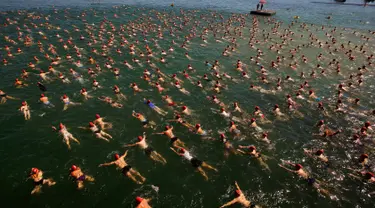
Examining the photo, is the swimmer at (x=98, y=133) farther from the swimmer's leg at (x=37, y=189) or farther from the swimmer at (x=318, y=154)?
the swimmer at (x=318, y=154)

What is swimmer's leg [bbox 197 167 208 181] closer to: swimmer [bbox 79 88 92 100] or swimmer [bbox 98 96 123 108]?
swimmer [bbox 98 96 123 108]

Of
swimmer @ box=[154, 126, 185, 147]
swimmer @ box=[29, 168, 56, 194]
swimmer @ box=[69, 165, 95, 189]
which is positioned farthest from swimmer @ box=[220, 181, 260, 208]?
swimmer @ box=[29, 168, 56, 194]

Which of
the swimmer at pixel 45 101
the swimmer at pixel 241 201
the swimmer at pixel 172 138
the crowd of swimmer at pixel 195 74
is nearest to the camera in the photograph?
the swimmer at pixel 241 201

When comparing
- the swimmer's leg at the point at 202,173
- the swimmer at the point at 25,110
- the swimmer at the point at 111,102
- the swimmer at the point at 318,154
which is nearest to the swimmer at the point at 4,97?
the swimmer at the point at 25,110

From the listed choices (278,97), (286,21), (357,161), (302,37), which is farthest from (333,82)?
(286,21)

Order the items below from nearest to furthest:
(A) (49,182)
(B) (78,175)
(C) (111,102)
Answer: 1. (B) (78,175)
2. (A) (49,182)
3. (C) (111,102)

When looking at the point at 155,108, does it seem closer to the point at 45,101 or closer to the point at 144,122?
the point at 144,122

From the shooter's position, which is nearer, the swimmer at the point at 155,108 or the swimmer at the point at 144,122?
the swimmer at the point at 144,122

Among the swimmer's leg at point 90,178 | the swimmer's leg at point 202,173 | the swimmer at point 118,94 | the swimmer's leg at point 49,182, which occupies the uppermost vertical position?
the swimmer at point 118,94

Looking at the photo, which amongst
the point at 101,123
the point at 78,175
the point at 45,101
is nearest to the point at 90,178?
the point at 78,175
